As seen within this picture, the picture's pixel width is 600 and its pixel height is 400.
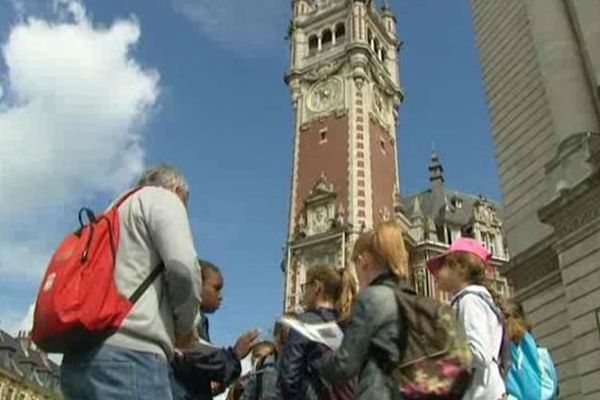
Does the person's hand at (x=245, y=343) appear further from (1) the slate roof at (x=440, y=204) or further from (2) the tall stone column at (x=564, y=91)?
(1) the slate roof at (x=440, y=204)

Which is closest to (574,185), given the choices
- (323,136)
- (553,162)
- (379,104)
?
(553,162)

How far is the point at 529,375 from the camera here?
4.66 meters

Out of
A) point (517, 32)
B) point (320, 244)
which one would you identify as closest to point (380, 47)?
point (320, 244)

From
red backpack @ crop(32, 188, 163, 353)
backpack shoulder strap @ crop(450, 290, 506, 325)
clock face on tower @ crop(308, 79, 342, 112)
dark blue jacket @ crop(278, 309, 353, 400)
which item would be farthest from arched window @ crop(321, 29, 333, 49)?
red backpack @ crop(32, 188, 163, 353)

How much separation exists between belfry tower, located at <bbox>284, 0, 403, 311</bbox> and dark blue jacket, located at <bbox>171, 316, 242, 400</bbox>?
94.6 ft

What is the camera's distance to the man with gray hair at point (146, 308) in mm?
2818

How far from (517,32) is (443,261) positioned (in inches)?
477

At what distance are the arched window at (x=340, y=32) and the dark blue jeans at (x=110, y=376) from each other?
44053 millimetres

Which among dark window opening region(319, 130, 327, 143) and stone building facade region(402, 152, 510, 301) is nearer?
dark window opening region(319, 130, 327, 143)

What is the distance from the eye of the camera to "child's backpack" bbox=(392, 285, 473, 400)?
3.05m

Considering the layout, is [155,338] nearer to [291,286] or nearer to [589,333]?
[589,333]

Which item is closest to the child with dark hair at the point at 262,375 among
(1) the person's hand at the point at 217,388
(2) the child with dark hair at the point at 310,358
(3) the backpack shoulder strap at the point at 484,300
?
(1) the person's hand at the point at 217,388

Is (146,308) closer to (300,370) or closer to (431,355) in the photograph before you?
(431,355)

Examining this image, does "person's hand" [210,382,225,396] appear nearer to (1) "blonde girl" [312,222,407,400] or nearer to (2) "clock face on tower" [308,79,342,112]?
(1) "blonde girl" [312,222,407,400]
